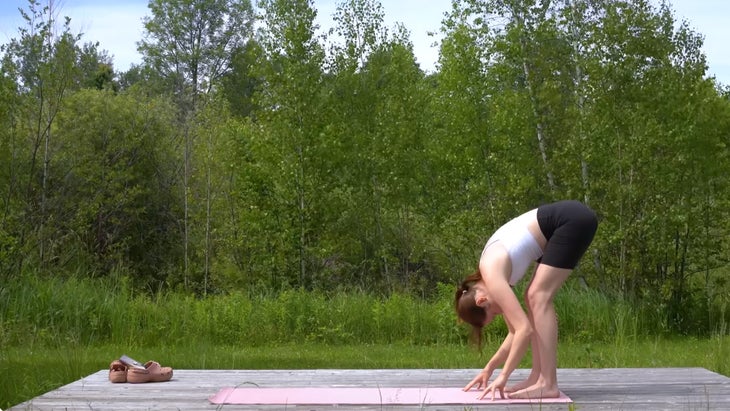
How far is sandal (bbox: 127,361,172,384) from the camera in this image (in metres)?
5.41

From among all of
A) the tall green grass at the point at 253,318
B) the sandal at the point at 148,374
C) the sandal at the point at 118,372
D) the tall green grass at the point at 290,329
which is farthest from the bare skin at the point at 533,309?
the tall green grass at the point at 253,318

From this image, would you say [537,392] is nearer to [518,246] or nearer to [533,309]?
[533,309]

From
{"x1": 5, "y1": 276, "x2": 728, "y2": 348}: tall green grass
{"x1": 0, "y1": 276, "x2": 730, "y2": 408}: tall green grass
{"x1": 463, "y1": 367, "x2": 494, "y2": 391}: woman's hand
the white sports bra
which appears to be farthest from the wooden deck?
{"x1": 5, "y1": 276, "x2": 728, "y2": 348}: tall green grass

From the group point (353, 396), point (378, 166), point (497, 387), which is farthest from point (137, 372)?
point (378, 166)

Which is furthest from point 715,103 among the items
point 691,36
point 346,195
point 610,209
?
point 346,195

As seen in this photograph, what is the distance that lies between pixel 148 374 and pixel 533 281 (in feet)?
7.39

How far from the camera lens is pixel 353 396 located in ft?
15.7

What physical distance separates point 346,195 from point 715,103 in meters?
6.71

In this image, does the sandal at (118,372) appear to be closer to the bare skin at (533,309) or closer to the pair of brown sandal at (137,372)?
the pair of brown sandal at (137,372)

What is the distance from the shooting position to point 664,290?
44.9 ft

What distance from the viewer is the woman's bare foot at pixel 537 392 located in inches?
185

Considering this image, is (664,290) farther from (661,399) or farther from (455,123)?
(661,399)

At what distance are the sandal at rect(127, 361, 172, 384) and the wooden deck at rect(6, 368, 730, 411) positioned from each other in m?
0.08

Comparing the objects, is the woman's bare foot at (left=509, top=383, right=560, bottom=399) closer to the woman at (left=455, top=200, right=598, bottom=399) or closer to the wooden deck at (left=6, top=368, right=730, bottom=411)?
the woman at (left=455, top=200, right=598, bottom=399)
